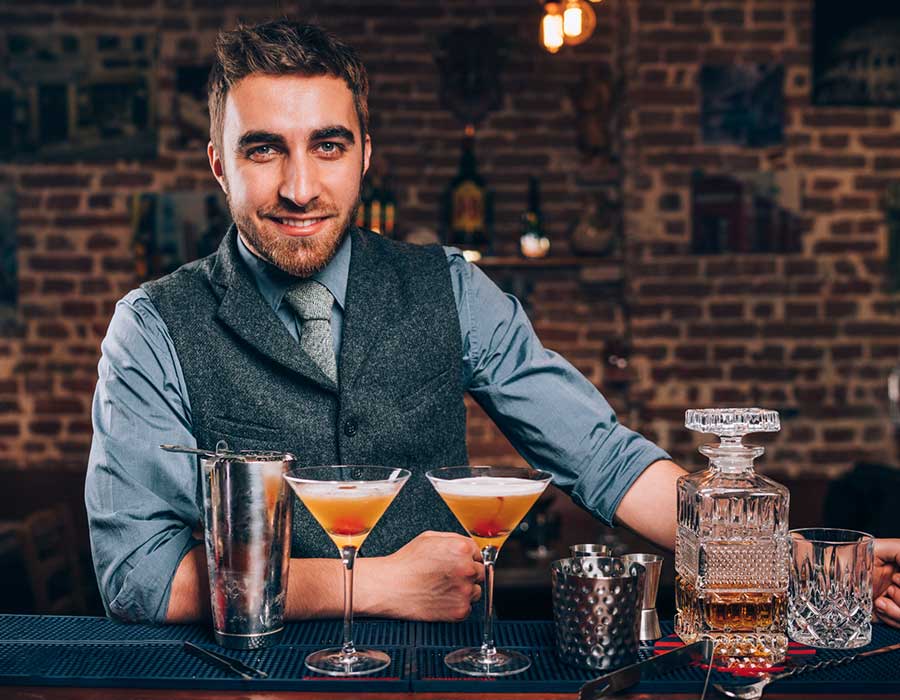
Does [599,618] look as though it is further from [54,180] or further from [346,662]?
A: [54,180]

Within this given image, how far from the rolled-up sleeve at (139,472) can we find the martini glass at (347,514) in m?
0.30

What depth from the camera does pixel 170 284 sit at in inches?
69.1

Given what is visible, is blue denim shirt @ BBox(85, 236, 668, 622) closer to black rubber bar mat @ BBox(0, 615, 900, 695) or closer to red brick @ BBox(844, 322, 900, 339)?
black rubber bar mat @ BBox(0, 615, 900, 695)

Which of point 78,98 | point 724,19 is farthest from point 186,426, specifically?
point 724,19

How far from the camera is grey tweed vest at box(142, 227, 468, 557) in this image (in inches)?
66.8

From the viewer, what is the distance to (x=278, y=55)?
1663 mm

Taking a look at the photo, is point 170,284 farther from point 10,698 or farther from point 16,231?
point 16,231

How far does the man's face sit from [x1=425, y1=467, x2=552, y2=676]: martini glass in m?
0.59

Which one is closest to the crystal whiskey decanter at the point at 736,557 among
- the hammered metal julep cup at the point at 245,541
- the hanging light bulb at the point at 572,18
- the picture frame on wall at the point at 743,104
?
the hammered metal julep cup at the point at 245,541

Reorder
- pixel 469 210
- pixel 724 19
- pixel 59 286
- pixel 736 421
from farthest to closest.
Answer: pixel 59 286
pixel 469 210
pixel 724 19
pixel 736 421

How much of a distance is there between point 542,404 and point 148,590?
0.74m

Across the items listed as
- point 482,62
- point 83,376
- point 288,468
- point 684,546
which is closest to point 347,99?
point 288,468

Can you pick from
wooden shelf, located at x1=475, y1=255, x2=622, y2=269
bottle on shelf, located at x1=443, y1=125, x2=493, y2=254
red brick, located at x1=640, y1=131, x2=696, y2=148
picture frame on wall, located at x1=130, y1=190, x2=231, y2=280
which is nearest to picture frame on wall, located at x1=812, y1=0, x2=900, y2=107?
red brick, located at x1=640, y1=131, x2=696, y2=148

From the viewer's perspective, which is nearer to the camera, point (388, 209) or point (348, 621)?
point (348, 621)
